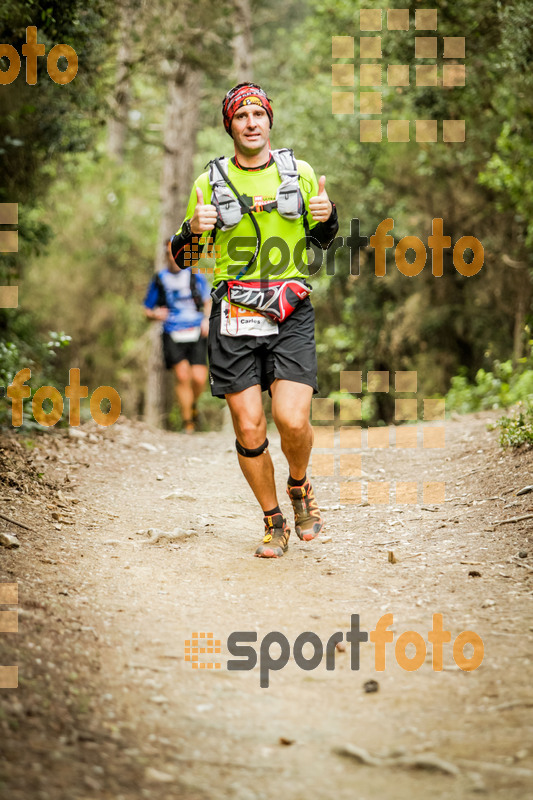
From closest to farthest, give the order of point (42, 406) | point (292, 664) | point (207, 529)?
point (292, 664)
point (207, 529)
point (42, 406)

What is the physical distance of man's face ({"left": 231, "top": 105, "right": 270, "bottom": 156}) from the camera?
4645 mm

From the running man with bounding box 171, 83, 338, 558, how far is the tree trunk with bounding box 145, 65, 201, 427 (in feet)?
30.1

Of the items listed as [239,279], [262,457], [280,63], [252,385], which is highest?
[280,63]

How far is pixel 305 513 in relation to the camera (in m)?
4.95

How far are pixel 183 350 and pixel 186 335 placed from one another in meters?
0.24

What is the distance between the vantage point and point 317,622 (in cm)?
369

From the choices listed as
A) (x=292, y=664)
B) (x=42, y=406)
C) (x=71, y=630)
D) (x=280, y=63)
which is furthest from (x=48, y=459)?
(x=280, y=63)

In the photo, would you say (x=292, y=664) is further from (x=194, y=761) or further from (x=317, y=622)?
(x=194, y=761)

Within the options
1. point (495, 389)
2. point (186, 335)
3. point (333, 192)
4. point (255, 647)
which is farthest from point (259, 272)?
point (333, 192)

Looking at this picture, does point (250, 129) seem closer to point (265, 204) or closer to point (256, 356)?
point (265, 204)

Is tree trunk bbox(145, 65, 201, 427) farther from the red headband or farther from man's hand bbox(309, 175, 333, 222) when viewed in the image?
man's hand bbox(309, 175, 333, 222)

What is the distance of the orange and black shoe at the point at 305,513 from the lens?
4.89 meters

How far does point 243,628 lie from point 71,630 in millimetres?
758

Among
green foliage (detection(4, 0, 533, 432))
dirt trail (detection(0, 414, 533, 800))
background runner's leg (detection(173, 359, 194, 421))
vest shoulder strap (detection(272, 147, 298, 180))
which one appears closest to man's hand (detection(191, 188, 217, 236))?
vest shoulder strap (detection(272, 147, 298, 180))
